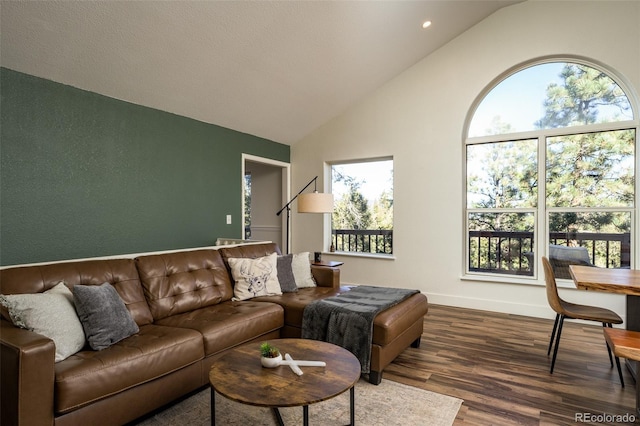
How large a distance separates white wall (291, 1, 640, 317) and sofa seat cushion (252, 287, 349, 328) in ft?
5.77

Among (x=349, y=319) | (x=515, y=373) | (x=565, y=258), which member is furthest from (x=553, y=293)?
(x=565, y=258)

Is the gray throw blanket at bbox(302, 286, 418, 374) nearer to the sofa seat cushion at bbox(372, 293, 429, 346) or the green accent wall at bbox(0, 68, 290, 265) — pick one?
the sofa seat cushion at bbox(372, 293, 429, 346)

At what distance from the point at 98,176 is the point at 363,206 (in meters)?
3.52

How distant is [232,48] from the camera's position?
3467 millimetres

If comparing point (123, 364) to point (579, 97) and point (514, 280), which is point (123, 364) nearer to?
point (514, 280)

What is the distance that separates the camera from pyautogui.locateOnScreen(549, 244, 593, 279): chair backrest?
4.04 m

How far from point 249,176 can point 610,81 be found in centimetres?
543

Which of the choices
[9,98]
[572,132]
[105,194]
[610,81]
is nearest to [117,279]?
[105,194]

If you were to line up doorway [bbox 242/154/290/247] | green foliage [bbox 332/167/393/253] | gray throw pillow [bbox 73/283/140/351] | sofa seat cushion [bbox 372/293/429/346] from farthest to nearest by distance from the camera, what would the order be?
doorway [bbox 242/154/290/247]
green foliage [bbox 332/167/393/253]
sofa seat cushion [bbox 372/293/429/346]
gray throw pillow [bbox 73/283/140/351]

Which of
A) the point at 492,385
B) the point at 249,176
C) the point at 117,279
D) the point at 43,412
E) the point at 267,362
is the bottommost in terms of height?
the point at 492,385

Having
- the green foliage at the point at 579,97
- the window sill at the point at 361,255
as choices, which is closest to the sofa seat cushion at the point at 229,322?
the window sill at the point at 361,255

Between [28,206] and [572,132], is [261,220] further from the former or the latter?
[572,132]

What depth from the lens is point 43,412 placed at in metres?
1.60

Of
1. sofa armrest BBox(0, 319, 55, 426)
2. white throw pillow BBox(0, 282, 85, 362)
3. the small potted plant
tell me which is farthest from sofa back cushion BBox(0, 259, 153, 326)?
the small potted plant
